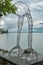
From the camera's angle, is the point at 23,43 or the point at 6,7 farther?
the point at 23,43

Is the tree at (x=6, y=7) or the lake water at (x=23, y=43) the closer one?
the tree at (x=6, y=7)

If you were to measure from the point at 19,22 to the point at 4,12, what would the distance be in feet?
3.99

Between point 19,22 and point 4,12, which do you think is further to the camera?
point 4,12

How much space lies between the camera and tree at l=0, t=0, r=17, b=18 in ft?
35.4

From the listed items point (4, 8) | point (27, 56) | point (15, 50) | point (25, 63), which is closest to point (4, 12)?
point (4, 8)

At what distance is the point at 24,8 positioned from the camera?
9.80 meters

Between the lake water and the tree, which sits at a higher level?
the tree

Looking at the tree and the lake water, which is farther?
the lake water

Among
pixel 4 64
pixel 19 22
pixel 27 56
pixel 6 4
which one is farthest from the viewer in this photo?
pixel 6 4

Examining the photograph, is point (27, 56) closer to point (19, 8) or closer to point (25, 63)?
point (25, 63)

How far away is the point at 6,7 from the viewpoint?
1089cm

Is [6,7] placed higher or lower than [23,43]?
higher

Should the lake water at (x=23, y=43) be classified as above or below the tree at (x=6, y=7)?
below

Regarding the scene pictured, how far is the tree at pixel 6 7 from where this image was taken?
35.4 feet
